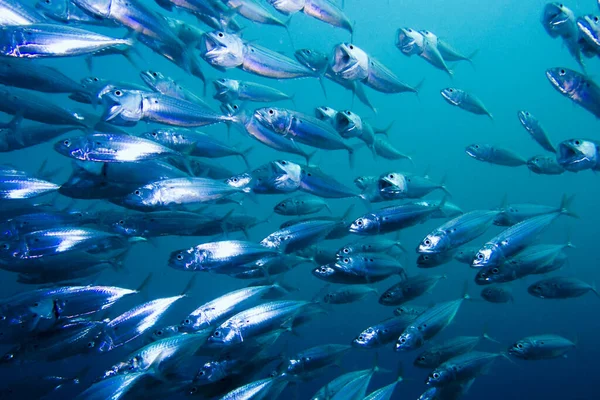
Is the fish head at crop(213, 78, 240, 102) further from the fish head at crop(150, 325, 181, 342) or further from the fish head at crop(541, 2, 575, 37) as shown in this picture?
the fish head at crop(541, 2, 575, 37)

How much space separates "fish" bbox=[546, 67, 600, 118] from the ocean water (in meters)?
1.41

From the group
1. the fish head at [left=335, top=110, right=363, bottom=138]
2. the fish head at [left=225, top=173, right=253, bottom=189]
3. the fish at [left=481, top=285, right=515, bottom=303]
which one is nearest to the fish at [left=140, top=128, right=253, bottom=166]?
the fish head at [left=225, top=173, right=253, bottom=189]

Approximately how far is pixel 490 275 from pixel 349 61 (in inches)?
114

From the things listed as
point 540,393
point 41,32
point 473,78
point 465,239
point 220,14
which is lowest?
point 540,393

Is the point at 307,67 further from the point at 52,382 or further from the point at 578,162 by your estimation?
the point at 52,382

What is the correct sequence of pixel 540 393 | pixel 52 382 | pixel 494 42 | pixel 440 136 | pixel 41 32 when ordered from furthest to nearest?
1. pixel 440 136
2. pixel 494 42
3. pixel 540 393
4. pixel 52 382
5. pixel 41 32

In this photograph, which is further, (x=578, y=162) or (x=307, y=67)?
(x=307, y=67)

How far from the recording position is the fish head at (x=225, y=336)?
3.63 m

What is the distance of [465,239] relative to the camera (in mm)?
3818

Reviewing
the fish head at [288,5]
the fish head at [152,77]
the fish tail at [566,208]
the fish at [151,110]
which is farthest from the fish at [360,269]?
the fish head at [152,77]

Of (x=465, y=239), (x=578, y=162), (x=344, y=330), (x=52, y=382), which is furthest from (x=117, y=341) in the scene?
(x=344, y=330)

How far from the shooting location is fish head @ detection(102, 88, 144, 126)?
3119 mm

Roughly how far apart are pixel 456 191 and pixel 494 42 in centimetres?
2676

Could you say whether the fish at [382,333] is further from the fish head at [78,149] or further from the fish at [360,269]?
the fish head at [78,149]
